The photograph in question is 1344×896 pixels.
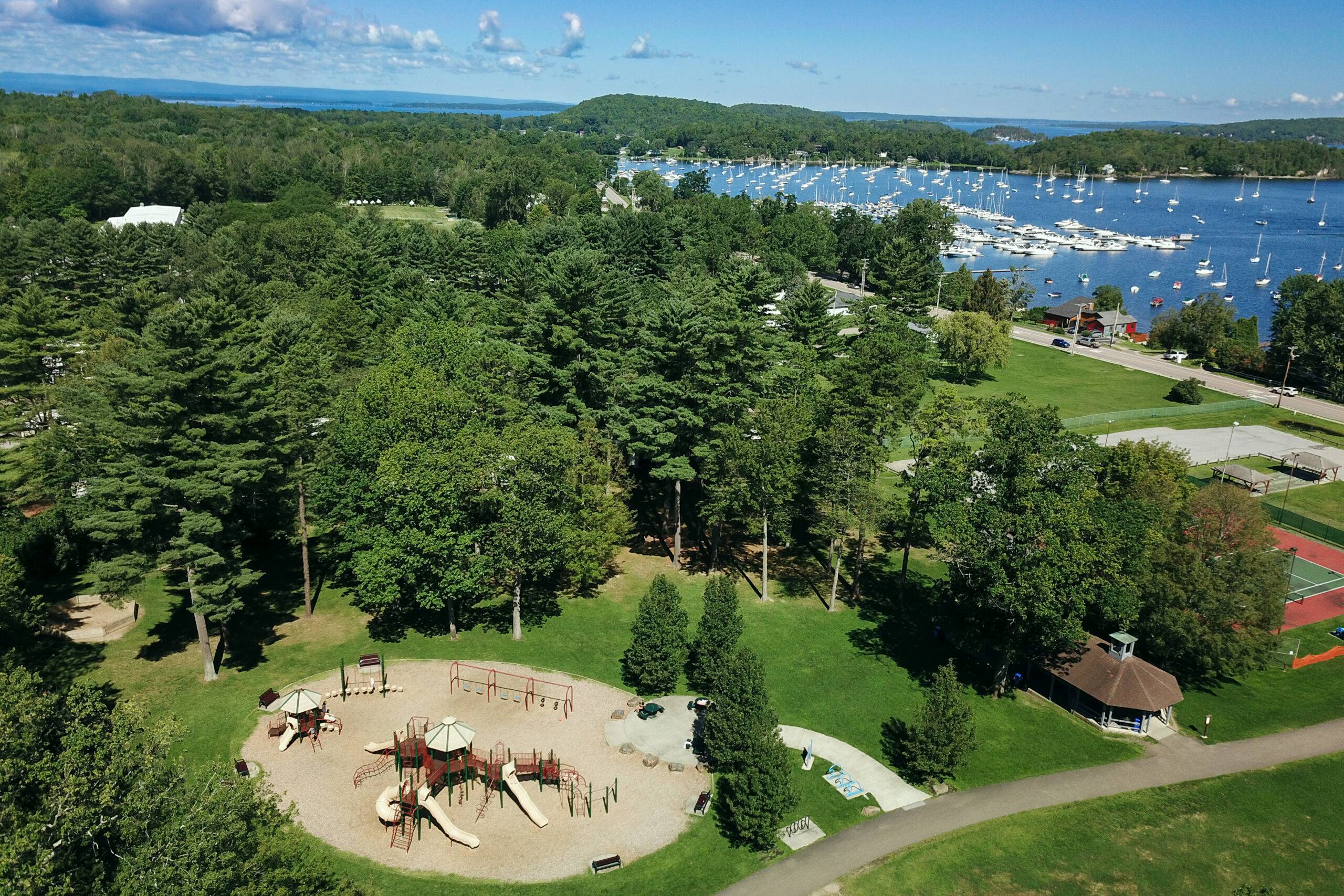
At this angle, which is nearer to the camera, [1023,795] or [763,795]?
[763,795]

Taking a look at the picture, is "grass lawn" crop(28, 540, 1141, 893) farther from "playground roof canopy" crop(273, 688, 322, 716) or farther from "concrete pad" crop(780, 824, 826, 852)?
"playground roof canopy" crop(273, 688, 322, 716)

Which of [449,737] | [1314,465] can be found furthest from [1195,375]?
[449,737]

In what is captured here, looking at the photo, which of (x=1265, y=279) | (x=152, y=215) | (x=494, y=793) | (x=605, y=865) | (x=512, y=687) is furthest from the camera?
(x=1265, y=279)

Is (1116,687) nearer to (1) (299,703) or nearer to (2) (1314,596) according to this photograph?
(2) (1314,596)

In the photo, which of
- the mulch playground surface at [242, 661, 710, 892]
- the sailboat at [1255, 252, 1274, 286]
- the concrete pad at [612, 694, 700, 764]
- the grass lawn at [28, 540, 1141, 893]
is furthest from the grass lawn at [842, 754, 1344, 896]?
the sailboat at [1255, 252, 1274, 286]

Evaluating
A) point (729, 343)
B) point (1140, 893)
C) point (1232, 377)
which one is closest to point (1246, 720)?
point (1140, 893)

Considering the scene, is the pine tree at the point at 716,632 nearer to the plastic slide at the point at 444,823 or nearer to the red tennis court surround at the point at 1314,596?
the plastic slide at the point at 444,823
